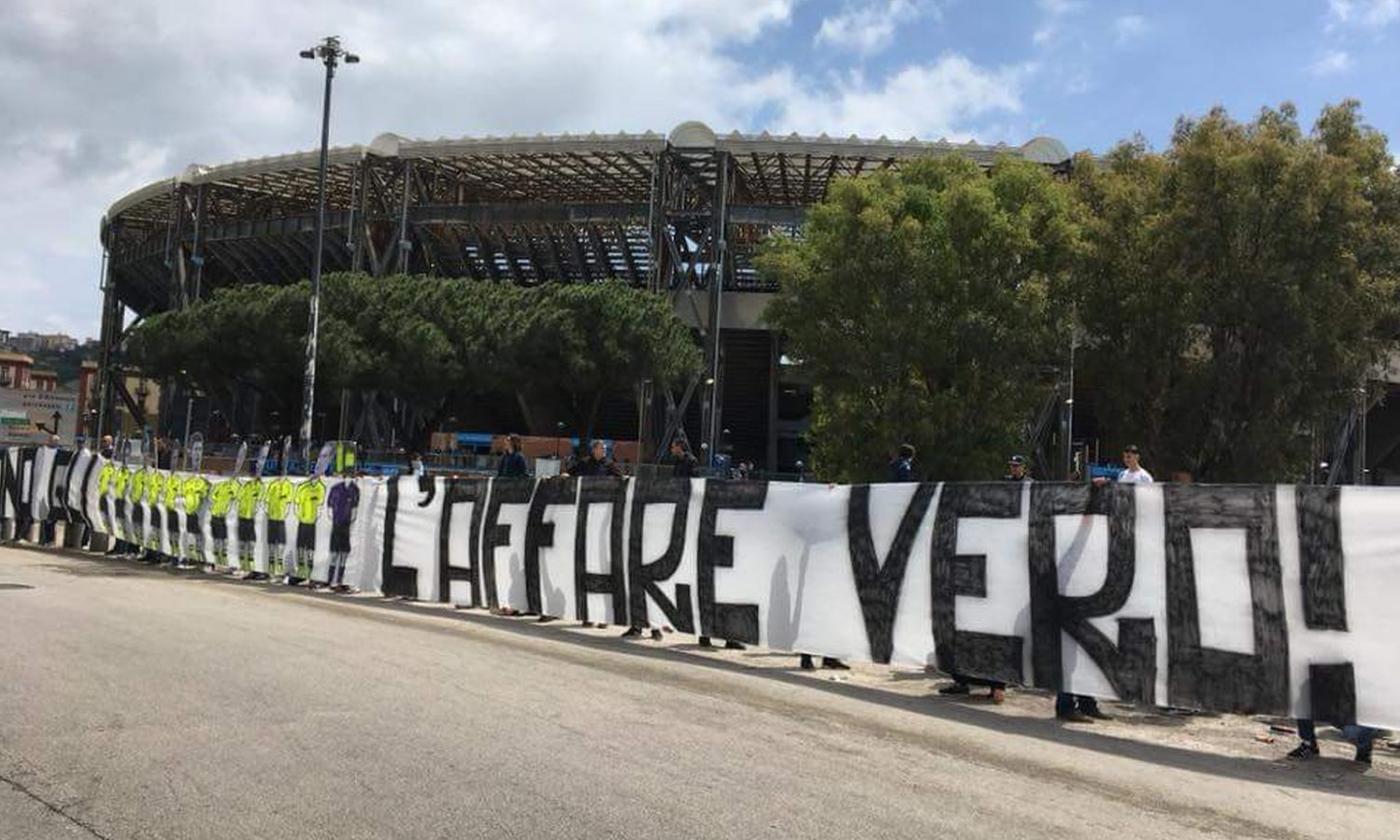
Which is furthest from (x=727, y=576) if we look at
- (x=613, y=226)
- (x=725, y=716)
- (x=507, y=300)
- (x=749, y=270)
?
(x=749, y=270)

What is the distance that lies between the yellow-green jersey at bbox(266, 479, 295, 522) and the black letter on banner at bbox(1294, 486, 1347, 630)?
41.0ft

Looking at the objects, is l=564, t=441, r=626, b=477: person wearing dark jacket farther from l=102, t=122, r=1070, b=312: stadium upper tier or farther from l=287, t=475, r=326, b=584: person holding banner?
l=102, t=122, r=1070, b=312: stadium upper tier

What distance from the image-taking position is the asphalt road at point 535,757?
15.8 feet

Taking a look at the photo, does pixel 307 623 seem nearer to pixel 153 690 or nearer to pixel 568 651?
pixel 568 651

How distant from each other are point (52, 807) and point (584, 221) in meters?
48.6

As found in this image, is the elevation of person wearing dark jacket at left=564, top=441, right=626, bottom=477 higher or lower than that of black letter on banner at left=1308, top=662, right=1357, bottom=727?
higher

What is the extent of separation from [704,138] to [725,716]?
135 feet

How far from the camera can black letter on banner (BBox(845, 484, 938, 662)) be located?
8.83 meters

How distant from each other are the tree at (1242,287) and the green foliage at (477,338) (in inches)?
1129

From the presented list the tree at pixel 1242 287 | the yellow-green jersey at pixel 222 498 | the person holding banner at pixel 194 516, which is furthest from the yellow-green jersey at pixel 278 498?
the tree at pixel 1242 287

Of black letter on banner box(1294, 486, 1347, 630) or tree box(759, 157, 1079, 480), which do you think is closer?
black letter on banner box(1294, 486, 1347, 630)

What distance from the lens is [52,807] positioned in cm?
468

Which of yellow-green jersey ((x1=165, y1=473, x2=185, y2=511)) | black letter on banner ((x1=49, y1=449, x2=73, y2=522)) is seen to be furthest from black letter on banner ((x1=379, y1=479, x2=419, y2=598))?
black letter on banner ((x1=49, y1=449, x2=73, y2=522))

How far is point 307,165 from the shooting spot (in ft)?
173
